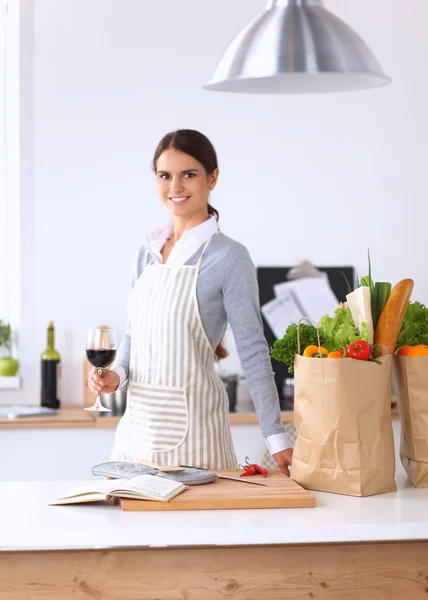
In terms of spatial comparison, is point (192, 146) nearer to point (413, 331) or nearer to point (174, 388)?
point (174, 388)

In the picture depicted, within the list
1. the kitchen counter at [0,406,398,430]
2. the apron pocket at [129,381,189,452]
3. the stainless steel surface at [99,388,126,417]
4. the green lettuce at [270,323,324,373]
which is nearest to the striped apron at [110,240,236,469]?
the apron pocket at [129,381,189,452]

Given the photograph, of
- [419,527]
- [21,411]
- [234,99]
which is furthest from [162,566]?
[234,99]

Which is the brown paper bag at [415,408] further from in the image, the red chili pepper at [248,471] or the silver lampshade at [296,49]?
the silver lampshade at [296,49]

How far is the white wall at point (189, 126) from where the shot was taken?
3.93m

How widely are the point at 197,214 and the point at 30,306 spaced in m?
1.87

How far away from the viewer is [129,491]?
162cm

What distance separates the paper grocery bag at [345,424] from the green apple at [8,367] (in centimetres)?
233

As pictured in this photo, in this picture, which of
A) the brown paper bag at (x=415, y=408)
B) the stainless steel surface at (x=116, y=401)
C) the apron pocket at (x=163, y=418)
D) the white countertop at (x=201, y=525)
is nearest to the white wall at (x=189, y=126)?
the stainless steel surface at (x=116, y=401)

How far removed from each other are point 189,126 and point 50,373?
4.11ft

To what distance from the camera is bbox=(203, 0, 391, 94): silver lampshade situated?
70.9 inches

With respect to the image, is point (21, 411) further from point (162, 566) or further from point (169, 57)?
point (162, 566)

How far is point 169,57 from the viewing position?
3.99 metres

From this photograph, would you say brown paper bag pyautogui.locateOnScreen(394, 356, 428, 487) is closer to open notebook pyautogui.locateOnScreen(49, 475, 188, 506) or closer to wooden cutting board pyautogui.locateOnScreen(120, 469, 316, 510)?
wooden cutting board pyautogui.locateOnScreen(120, 469, 316, 510)

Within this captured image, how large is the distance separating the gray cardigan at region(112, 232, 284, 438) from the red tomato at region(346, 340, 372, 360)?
0.39 metres
